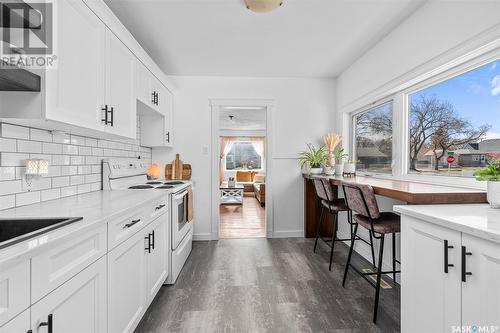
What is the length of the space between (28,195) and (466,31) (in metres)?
2.98

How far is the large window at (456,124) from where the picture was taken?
5.84ft

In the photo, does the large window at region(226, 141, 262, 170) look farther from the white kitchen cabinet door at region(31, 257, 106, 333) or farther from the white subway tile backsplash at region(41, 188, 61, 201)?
the white kitchen cabinet door at region(31, 257, 106, 333)

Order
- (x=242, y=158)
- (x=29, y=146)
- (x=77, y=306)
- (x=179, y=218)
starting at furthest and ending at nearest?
(x=242, y=158)
(x=179, y=218)
(x=29, y=146)
(x=77, y=306)

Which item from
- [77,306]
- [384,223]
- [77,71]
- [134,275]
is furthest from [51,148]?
[384,223]

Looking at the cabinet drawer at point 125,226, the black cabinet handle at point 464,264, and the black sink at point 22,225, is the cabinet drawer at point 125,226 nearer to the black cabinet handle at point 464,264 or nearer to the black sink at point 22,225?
the black sink at point 22,225

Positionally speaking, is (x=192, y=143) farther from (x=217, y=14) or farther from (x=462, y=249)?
(x=462, y=249)

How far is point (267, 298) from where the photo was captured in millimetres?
2143

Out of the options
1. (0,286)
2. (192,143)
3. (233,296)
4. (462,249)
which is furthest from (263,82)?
(0,286)

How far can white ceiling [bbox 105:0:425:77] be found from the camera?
2119 millimetres

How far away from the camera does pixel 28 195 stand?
1522 millimetres

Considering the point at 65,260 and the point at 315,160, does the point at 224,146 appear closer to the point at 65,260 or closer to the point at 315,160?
the point at 315,160

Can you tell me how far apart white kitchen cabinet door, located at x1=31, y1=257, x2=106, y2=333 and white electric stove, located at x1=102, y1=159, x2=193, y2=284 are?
3.77 ft

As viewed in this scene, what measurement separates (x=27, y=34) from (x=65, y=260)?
3.49ft

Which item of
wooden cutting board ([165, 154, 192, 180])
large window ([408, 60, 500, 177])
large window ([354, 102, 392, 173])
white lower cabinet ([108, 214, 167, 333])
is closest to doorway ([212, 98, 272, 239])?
wooden cutting board ([165, 154, 192, 180])
